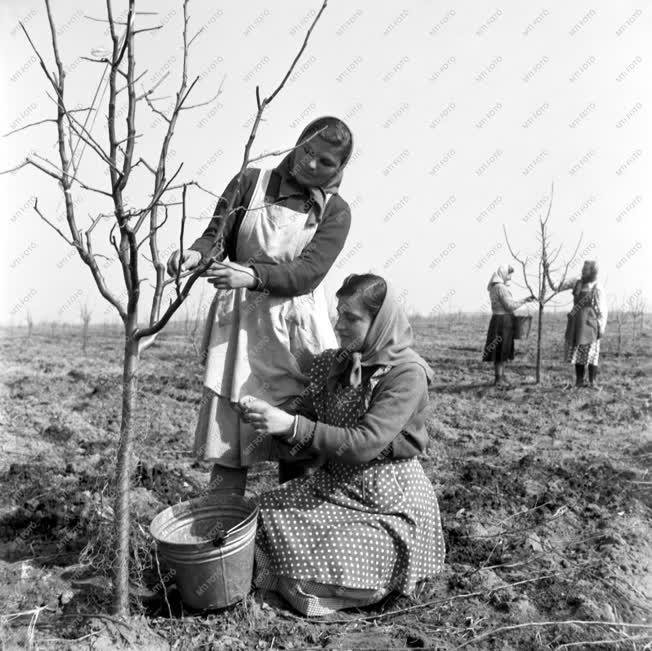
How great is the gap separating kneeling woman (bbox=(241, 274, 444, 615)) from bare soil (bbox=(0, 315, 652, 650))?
0.57ft

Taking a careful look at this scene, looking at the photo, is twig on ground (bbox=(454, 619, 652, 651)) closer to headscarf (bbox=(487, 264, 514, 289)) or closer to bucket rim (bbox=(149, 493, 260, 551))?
bucket rim (bbox=(149, 493, 260, 551))

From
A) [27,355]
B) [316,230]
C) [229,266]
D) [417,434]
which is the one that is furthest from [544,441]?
[27,355]

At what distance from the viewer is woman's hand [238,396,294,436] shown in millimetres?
2156

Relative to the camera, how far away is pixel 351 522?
7.75ft

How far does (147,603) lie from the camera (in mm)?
2365

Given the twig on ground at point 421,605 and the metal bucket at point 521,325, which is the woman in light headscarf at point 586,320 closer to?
the metal bucket at point 521,325

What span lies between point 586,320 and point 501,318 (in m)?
1.16

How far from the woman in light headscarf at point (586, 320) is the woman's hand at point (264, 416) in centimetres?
719

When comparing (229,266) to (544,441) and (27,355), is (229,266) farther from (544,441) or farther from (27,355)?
(27,355)

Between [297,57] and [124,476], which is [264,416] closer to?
[124,476]

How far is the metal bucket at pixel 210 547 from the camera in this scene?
81.1 inches

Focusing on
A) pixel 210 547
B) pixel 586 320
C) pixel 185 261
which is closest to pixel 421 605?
pixel 210 547

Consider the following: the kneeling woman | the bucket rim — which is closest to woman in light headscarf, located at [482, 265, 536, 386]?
the kneeling woman

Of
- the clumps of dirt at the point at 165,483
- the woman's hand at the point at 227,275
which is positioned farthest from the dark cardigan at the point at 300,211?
the clumps of dirt at the point at 165,483
